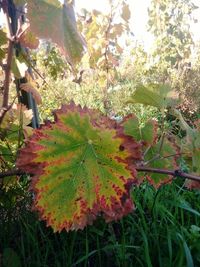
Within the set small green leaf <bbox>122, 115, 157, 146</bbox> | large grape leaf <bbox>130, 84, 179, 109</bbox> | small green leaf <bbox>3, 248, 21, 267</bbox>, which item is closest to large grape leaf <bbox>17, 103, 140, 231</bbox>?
large grape leaf <bbox>130, 84, 179, 109</bbox>

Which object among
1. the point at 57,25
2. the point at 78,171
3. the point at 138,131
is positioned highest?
the point at 57,25

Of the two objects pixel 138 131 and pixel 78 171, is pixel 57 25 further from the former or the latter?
pixel 138 131

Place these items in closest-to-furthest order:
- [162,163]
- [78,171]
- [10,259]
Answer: [78,171] < [162,163] < [10,259]

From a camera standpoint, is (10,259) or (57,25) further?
(10,259)

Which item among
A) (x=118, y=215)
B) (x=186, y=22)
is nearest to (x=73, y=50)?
(x=118, y=215)

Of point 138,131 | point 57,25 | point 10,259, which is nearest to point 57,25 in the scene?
point 57,25

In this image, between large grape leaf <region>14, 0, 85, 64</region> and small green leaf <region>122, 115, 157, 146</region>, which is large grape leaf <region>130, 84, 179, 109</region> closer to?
small green leaf <region>122, 115, 157, 146</region>
